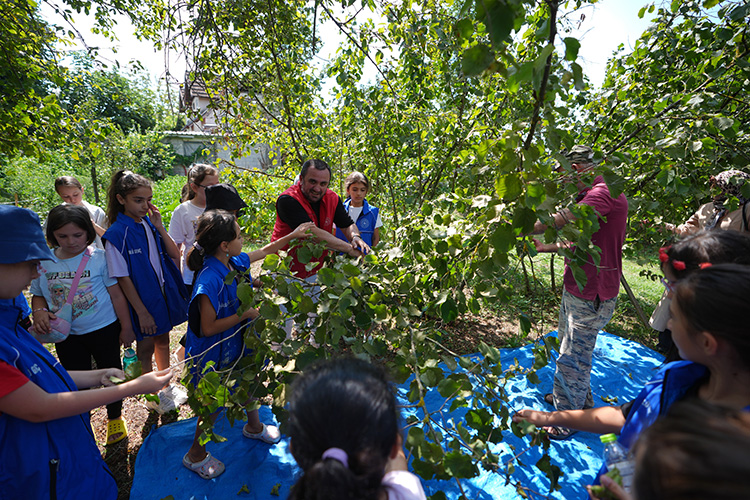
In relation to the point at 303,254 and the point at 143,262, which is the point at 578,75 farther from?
the point at 143,262

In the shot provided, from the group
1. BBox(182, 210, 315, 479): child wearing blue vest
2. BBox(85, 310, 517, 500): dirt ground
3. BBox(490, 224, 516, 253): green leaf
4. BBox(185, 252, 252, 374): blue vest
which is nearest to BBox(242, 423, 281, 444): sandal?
BBox(182, 210, 315, 479): child wearing blue vest

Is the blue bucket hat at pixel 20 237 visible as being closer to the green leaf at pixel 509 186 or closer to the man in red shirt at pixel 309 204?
the man in red shirt at pixel 309 204

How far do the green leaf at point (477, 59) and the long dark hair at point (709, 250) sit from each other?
1.09 meters

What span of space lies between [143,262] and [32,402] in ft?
5.21

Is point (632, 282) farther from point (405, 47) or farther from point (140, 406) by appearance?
point (140, 406)

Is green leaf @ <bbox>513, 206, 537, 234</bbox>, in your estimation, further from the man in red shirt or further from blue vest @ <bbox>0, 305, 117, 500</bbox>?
blue vest @ <bbox>0, 305, 117, 500</bbox>

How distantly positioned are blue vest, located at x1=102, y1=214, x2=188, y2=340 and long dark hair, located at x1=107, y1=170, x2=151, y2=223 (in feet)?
0.24

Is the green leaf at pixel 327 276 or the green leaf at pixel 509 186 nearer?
the green leaf at pixel 509 186

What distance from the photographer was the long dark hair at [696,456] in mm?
521

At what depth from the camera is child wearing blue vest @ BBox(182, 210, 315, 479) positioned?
1967 millimetres

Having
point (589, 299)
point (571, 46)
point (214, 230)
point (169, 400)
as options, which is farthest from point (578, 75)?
point (169, 400)

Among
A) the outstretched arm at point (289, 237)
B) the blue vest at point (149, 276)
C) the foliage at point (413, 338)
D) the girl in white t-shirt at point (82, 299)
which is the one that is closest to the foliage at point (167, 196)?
the blue vest at point (149, 276)

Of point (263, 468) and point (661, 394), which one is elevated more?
point (661, 394)

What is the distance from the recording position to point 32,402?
3.79ft
